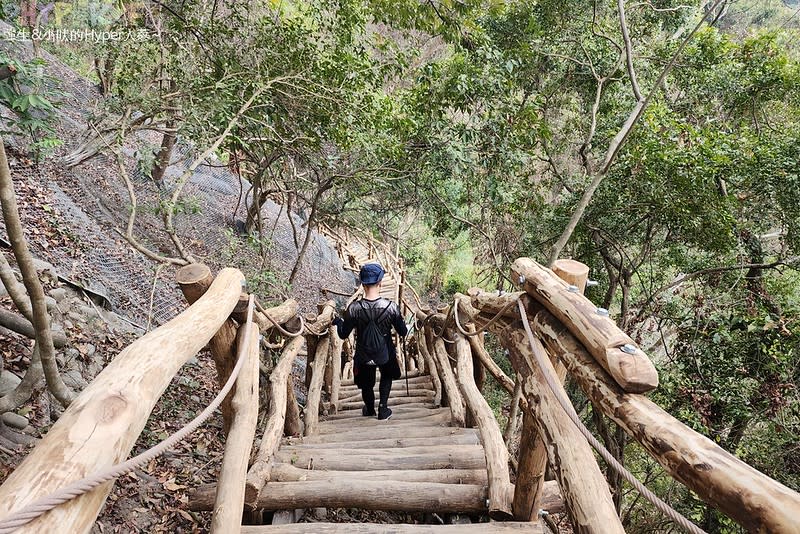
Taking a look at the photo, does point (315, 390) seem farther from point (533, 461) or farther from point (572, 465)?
point (572, 465)

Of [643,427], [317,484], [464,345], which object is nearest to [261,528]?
[317,484]

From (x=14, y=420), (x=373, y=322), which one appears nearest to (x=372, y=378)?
(x=373, y=322)

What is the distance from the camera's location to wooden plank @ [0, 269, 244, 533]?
825 mm

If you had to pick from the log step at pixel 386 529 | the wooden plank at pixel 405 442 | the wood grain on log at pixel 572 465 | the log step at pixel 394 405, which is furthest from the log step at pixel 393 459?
the log step at pixel 394 405

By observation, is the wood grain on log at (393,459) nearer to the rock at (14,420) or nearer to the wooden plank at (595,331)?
the wooden plank at (595,331)

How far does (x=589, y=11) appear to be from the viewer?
275 inches

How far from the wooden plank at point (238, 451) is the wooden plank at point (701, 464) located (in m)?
1.41

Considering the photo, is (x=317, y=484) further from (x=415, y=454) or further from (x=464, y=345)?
(x=464, y=345)

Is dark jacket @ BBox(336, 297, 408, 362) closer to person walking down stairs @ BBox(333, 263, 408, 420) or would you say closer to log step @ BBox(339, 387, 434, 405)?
person walking down stairs @ BBox(333, 263, 408, 420)

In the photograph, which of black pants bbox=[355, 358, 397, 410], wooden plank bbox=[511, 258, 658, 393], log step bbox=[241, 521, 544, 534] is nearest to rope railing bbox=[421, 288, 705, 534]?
wooden plank bbox=[511, 258, 658, 393]

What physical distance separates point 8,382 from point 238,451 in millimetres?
2380

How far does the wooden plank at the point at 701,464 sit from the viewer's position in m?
0.90

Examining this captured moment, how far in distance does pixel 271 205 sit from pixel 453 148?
1092 cm

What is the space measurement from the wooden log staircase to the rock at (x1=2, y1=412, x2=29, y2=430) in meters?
1.56
